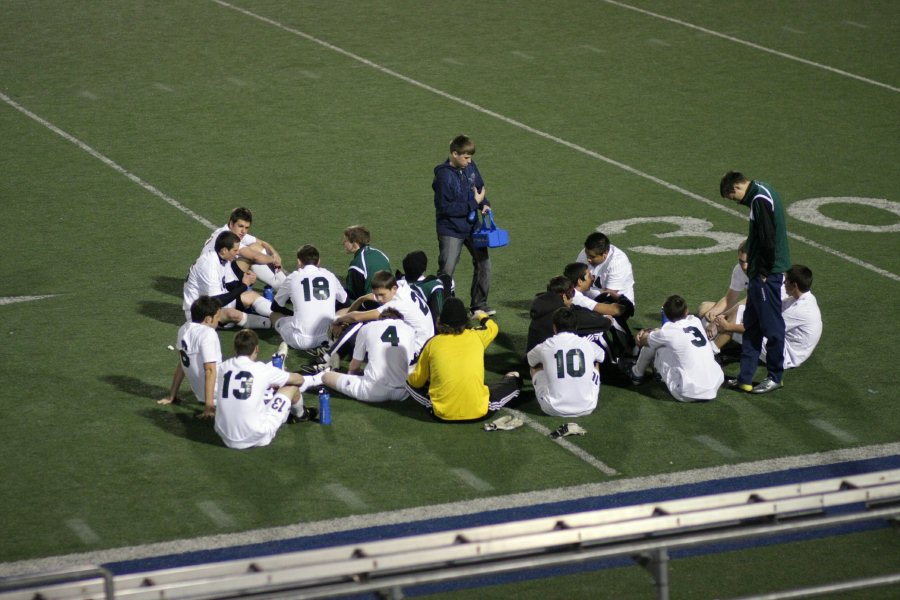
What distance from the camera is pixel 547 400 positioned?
437 inches

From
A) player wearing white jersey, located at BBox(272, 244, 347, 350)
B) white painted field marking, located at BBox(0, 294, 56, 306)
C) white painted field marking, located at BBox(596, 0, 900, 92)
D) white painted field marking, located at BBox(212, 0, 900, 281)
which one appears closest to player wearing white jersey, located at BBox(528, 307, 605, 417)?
player wearing white jersey, located at BBox(272, 244, 347, 350)

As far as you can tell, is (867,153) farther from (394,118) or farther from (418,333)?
(418,333)

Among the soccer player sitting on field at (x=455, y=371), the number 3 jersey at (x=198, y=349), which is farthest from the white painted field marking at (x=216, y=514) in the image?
the soccer player sitting on field at (x=455, y=371)

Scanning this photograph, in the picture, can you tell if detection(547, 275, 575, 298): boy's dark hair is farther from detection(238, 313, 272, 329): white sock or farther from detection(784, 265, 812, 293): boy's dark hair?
detection(238, 313, 272, 329): white sock

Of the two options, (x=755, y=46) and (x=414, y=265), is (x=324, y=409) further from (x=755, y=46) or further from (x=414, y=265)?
(x=755, y=46)

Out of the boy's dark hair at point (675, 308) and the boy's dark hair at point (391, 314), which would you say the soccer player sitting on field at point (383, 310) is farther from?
the boy's dark hair at point (675, 308)

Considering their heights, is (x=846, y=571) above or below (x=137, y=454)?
above

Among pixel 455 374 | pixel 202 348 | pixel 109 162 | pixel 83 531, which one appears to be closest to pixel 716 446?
pixel 455 374

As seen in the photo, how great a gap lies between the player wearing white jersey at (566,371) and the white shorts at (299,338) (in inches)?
91.4

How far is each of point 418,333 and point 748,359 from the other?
2857 mm

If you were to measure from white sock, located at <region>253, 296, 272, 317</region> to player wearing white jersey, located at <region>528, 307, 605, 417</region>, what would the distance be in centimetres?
320

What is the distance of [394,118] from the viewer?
20.8 m

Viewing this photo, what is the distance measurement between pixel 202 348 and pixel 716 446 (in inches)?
162

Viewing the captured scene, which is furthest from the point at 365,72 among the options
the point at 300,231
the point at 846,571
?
the point at 846,571
